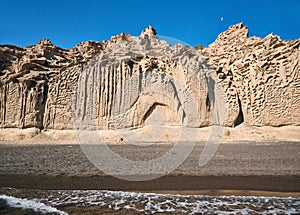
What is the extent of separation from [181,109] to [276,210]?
38.7 feet

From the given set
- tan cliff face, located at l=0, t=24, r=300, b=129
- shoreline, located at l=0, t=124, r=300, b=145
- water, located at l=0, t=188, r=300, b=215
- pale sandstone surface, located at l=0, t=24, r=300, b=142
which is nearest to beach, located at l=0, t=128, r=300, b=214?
water, located at l=0, t=188, r=300, b=215

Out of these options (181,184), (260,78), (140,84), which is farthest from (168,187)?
(140,84)

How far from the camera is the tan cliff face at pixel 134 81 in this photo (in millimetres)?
14633

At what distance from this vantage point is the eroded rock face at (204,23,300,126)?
512 inches

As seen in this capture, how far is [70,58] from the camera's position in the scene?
18.4m

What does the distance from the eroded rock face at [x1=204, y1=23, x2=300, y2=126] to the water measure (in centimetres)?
1042

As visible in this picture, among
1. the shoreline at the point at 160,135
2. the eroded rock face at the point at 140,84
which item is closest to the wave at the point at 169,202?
the shoreline at the point at 160,135

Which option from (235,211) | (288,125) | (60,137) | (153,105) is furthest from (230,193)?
(60,137)

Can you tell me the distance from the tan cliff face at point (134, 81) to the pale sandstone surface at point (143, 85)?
0.07 metres

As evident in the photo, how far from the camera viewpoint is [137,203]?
13.7 feet

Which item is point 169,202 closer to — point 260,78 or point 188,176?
point 188,176

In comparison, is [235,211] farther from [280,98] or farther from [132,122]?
[132,122]

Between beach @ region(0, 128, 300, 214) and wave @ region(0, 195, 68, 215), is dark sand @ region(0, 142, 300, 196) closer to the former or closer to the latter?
beach @ region(0, 128, 300, 214)

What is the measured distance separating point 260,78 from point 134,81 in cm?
864
